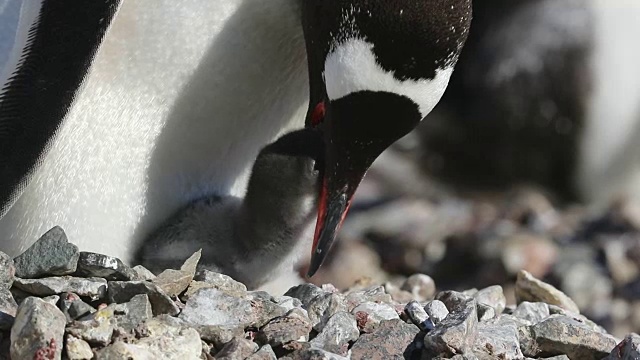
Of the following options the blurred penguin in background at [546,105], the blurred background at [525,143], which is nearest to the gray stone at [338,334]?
the blurred background at [525,143]

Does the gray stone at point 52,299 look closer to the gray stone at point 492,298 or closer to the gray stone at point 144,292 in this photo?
the gray stone at point 144,292

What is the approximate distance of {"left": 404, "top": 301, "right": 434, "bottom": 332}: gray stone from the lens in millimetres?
1695

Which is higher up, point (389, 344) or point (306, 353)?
point (389, 344)

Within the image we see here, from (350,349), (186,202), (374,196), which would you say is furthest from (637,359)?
(374,196)

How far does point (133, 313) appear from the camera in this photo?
60.6 inches

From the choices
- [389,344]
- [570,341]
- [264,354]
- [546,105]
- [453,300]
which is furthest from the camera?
[546,105]

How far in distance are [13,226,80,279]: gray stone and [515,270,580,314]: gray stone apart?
92 centimetres

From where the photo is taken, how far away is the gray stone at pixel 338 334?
160 cm

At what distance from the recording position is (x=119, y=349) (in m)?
1.45

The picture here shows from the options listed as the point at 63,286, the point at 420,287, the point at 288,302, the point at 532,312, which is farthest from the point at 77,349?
the point at 420,287

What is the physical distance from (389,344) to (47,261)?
466 mm

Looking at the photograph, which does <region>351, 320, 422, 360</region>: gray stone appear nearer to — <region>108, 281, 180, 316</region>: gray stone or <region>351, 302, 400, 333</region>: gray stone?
<region>351, 302, 400, 333</region>: gray stone

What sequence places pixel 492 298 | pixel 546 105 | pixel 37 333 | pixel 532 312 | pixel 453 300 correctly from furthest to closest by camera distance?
pixel 546 105 → pixel 492 298 → pixel 532 312 → pixel 453 300 → pixel 37 333

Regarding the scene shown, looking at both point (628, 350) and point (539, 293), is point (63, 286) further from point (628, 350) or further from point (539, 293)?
point (539, 293)
